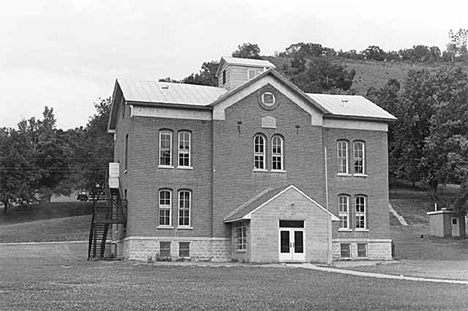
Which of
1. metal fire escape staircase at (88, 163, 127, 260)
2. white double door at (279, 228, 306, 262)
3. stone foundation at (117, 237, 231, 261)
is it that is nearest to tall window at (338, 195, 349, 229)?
white double door at (279, 228, 306, 262)

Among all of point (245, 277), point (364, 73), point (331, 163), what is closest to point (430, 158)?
point (331, 163)

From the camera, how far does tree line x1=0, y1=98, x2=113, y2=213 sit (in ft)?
230

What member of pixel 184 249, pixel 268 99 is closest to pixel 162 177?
pixel 184 249

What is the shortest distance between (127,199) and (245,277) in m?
15.3

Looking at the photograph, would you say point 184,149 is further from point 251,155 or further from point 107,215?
point 107,215

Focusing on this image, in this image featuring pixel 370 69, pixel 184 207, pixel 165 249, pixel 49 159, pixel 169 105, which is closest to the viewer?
pixel 165 249

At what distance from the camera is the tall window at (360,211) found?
43.3m

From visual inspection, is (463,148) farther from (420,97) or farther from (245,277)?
(245,277)

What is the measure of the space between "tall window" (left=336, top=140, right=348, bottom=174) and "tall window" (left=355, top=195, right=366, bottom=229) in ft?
6.10

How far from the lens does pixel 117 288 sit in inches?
811

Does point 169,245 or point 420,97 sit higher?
point 420,97

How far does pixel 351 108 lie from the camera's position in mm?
44969

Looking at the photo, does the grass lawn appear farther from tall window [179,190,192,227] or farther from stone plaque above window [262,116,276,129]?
stone plaque above window [262,116,276,129]

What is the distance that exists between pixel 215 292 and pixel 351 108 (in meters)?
27.2
